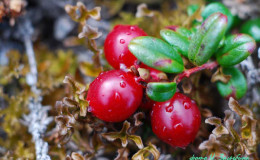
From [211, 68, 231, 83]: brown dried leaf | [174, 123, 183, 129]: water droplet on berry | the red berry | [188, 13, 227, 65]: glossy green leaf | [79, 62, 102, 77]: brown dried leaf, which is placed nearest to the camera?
[188, 13, 227, 65]: glossy green leaf

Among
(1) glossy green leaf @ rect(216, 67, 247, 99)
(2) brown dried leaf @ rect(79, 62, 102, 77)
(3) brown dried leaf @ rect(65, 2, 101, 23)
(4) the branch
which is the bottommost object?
(4) the branch

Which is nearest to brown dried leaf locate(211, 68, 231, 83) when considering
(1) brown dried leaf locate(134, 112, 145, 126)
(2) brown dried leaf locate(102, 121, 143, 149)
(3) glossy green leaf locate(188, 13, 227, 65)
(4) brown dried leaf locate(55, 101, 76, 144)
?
(3) glossy green leaf locate(188, 13, 227, 65)

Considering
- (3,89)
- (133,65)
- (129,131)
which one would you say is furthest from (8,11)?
(129,131)

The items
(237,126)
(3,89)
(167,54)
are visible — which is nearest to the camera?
(167,54)

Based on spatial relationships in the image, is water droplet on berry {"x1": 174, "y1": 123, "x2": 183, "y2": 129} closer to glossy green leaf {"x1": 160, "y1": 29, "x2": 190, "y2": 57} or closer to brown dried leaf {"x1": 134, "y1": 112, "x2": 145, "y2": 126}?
brown dried leaf {"x1": 134, "y1": 112, "x2": 145, "y2": 126}

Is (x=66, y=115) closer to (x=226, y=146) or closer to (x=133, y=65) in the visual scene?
(x=133, y=65)

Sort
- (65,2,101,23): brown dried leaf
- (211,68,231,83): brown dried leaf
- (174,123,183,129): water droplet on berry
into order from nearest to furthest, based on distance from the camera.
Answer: (174,123,183,129): water droplet on berry
(211,68,231,83): brown dried leaf
(65,2,101,23): brown dried leaf

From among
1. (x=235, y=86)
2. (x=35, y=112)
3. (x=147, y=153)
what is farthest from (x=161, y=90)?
(x=35, y=112)
